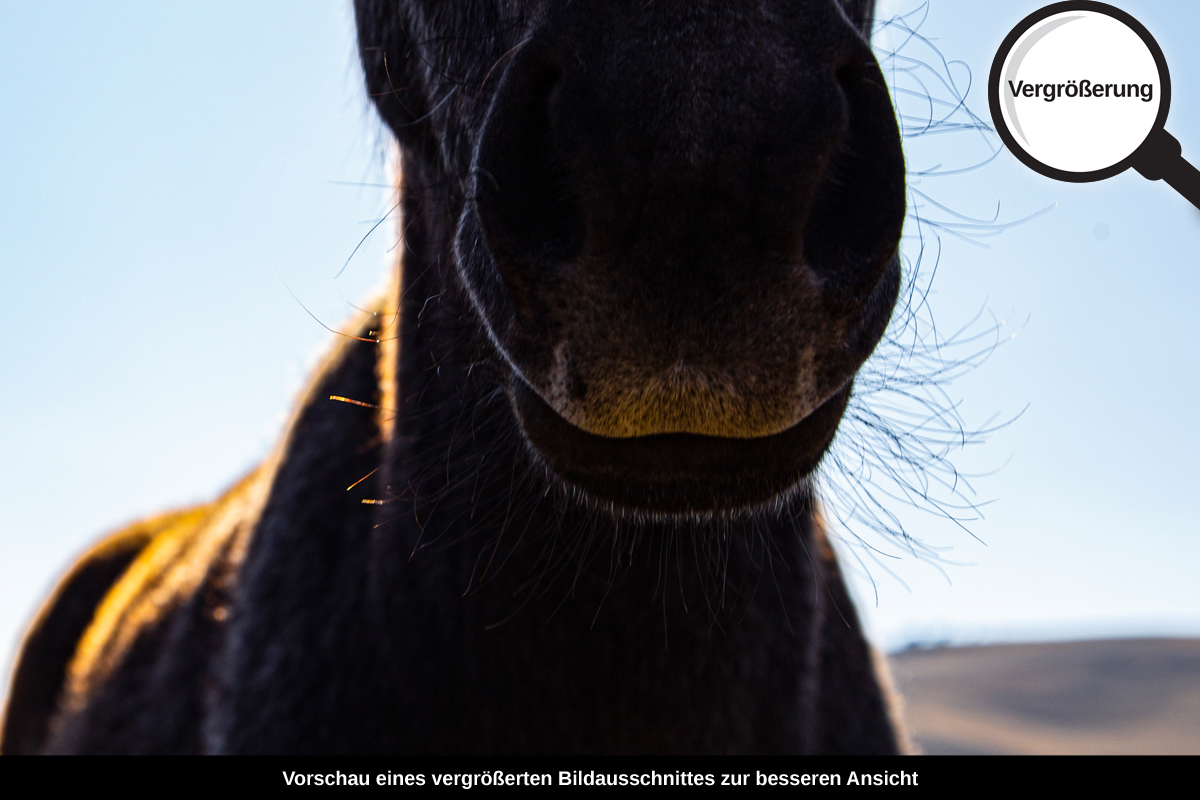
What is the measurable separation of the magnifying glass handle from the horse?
2.56ft

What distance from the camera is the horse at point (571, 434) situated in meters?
1.14

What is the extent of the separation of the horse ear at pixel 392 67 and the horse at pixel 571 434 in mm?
11

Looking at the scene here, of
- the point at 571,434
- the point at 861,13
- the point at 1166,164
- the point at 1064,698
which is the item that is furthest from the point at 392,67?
the point at 1064,698

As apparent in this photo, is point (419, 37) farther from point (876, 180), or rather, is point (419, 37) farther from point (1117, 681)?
point (1117, 681)

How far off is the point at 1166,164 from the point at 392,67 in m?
1.94

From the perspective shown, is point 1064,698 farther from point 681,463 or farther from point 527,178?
point 527,178

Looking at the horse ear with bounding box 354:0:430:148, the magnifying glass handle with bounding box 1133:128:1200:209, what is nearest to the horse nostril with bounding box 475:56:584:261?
the horse ear with bounding box 354:0:430:148

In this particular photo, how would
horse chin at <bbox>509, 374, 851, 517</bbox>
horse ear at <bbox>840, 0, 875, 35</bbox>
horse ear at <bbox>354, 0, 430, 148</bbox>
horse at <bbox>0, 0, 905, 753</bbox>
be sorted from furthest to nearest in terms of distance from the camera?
horse ear at <bbox>354, 0, 430, 148</bbox>
horse ear at <bbox>840, 0, 875, 35</bbox>
horse chin at <bbox>509, 374, 851, 517</bbox>
horse at <bbox>0, 0, 905, 753</bbox>

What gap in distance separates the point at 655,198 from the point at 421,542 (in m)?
1.39

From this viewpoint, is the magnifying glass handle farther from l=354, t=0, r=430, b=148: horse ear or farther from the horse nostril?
l=354, t=0, r=430, b=148: horse ear

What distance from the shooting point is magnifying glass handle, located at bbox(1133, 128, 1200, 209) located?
1.96 metres

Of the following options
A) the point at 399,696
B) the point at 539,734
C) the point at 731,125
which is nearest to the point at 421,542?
the point at 399,696

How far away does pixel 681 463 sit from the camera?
52.6 inches

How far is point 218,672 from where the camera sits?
2.56 metres
